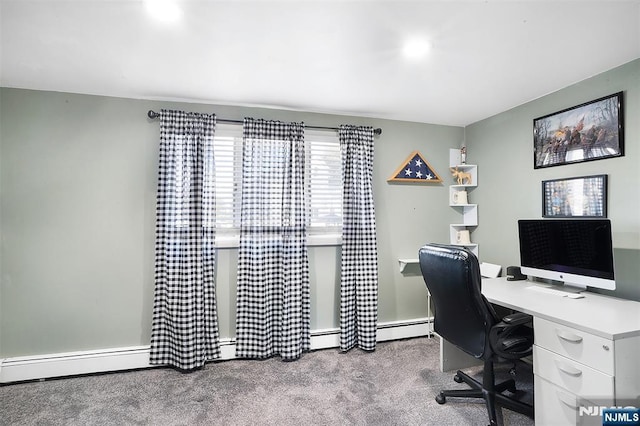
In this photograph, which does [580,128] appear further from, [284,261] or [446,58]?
[284,261]

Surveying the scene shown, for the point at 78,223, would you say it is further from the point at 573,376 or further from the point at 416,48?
the point at 573,376

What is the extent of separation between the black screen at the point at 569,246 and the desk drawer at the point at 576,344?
24.4 inches

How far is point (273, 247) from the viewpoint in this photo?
9.18 feet

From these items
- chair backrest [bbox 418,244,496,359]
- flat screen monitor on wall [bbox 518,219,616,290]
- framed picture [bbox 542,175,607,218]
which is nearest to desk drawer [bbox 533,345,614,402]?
chair backrest [bbox 418,244,496,359]

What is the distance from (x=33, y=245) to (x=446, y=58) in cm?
337

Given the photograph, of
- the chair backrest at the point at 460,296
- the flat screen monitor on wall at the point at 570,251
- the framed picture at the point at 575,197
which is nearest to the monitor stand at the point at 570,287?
the flat screen monitor on wall at the point at 570,251

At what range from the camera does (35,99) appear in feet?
7.97

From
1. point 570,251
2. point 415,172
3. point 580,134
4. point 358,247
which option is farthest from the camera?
point 415,172

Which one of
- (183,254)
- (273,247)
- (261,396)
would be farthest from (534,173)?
(183,254)

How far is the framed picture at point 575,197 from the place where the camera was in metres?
2.16

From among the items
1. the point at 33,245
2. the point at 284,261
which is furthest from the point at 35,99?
the point at 284,261

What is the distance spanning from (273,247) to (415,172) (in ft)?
5.60

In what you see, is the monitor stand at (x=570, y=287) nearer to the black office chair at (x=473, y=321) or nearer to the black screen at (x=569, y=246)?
the black screen at (x=569, y=246)

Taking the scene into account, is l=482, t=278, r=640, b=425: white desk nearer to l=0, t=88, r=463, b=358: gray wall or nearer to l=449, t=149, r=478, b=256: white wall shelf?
l=449, t=149, r=478, b=256: white wall shelf
